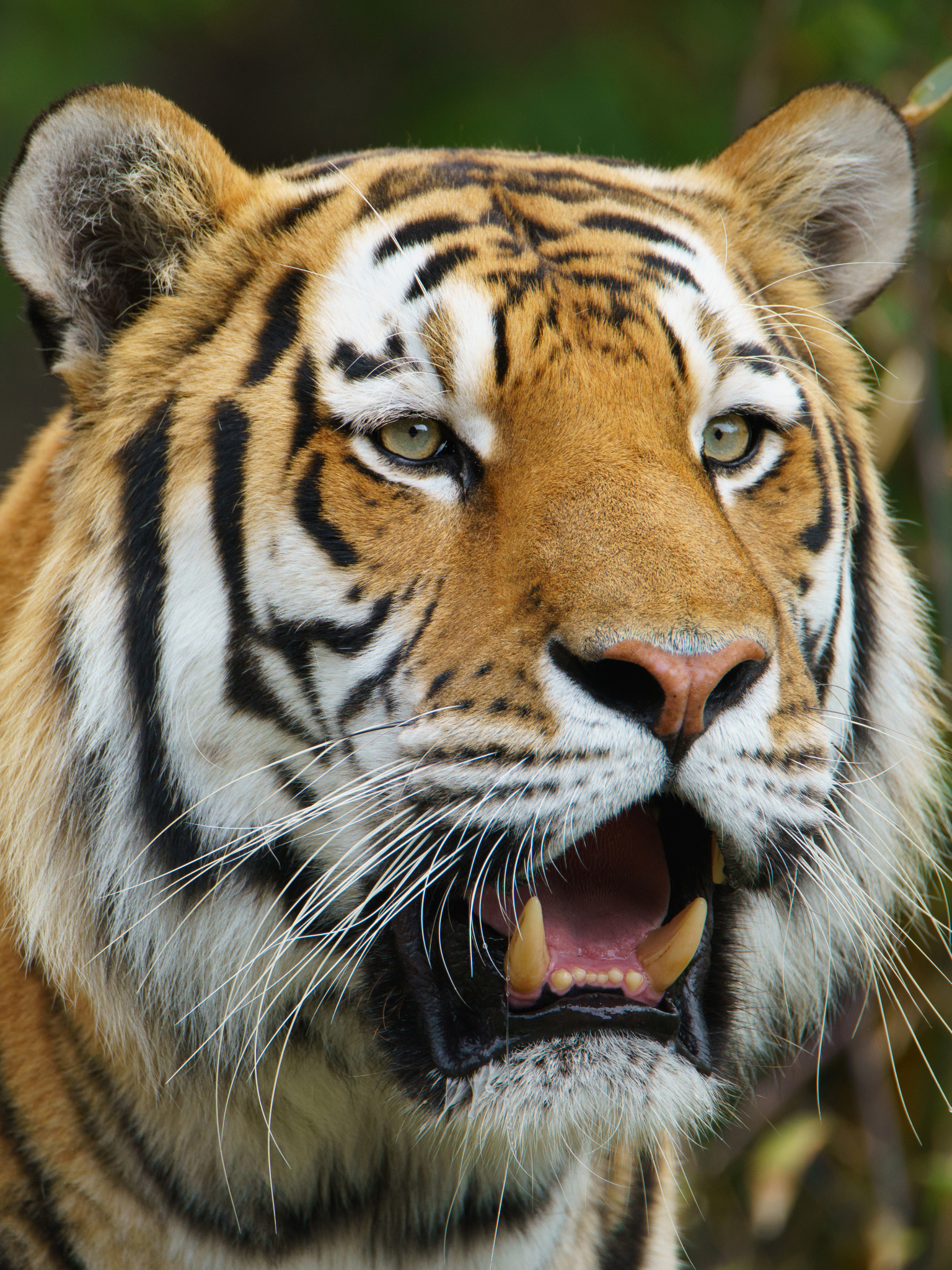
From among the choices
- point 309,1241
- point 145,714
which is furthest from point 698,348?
point 309,1241

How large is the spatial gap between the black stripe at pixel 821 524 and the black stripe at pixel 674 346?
0.83 feet

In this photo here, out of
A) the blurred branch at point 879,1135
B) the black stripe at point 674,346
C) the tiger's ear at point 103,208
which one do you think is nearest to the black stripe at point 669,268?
the black stripe at point 674,346

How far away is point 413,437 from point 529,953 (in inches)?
23.8

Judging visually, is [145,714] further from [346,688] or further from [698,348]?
[698,348]

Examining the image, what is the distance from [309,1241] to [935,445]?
215 cm

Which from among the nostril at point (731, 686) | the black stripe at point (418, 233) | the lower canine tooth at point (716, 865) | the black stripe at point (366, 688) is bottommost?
the lower canine tooth at point (716, 865)

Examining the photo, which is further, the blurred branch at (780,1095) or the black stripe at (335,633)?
the blurred branch at (780,1095)

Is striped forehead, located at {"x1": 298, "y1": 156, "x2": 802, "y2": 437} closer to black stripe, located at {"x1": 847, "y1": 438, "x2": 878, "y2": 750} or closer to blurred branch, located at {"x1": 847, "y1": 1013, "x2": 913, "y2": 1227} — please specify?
black stripe, located at {"x1": 847, "y1": 438, "x2": 878, "y2": 750}

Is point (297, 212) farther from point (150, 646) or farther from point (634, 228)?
point (150, 646)

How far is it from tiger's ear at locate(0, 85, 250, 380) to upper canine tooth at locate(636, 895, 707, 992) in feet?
3.26

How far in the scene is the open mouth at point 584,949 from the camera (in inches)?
57.1

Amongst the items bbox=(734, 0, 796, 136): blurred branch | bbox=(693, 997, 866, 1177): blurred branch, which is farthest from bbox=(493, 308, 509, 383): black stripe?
bbox=(693, 997, 866, 1177): blurred branch

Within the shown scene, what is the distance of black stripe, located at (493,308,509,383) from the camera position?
1.55 m

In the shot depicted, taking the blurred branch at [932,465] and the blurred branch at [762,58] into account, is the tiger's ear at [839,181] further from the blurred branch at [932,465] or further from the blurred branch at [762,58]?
the blurred branch at [762,58]
